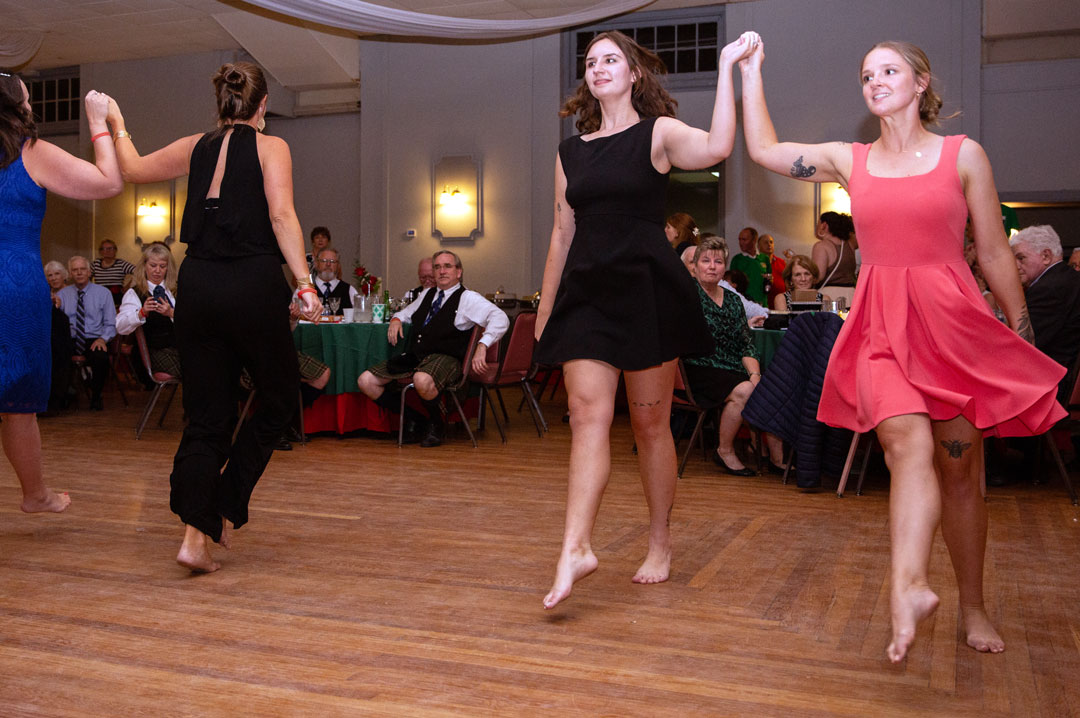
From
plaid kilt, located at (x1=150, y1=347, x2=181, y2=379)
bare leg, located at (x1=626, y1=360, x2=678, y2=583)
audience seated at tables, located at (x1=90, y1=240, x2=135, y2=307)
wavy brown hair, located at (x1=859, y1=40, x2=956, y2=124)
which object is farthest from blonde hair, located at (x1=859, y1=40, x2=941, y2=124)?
audience seated at tables, located at (x1=90, y1=240, x2=135, y2=307)

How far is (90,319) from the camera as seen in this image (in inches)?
306

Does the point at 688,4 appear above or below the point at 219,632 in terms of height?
above

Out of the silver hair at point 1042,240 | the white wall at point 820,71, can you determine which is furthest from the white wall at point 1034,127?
the silver hair at point 1042,240

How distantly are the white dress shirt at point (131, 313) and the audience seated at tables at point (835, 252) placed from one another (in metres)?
4.03

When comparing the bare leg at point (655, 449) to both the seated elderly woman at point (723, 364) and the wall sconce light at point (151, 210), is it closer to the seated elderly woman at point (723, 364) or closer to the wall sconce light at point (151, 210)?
the seated elderly woman at point (723, 364)

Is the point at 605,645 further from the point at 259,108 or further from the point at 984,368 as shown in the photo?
the point at 259,108

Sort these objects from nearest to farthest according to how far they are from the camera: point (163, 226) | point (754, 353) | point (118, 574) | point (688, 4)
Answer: point (118, 574)
point (754, 353)
point (688, 4)
point (163, 226)

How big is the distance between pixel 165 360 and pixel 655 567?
4.34m

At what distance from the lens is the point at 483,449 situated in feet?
18.5

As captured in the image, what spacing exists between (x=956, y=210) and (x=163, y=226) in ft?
38.7

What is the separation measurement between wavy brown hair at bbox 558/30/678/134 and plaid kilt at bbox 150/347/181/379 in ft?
13.8

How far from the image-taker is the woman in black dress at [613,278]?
2.41 m

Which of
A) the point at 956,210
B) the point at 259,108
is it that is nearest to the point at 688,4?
the point at 259,108

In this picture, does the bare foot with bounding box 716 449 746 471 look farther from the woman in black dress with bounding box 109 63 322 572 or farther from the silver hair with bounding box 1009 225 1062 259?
the woman in black dress with bounding box 109 63 322 572
